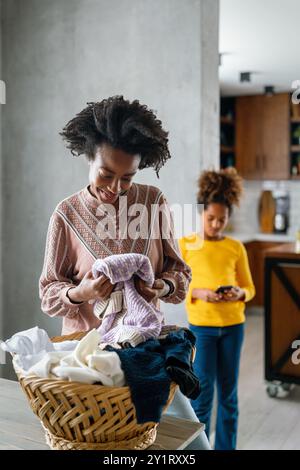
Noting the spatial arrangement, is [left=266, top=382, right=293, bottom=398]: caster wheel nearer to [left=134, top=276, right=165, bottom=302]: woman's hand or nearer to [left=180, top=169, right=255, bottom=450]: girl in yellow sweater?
[left=180, top=169, right=255, bottom=450]: girl in yellow sweater

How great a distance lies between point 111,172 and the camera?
3.42 feet

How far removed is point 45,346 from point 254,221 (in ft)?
14.0

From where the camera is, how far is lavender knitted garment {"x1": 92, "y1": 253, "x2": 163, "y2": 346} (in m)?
0.97

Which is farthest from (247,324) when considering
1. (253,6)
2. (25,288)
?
(25,288)

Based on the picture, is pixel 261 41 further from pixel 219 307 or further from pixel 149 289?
pixel 149 289

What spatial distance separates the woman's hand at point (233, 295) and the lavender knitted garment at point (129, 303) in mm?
919

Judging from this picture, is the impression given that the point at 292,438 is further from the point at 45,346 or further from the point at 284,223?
the point at 284,223

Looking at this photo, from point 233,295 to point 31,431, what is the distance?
1136mm

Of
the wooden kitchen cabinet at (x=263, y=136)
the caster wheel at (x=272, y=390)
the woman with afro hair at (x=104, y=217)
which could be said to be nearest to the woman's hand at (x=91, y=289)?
the woman with afro hair at (x=104, y=217)

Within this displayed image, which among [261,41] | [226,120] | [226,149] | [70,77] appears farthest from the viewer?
[226,149]

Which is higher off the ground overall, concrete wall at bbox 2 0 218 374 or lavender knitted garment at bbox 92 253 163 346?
concrete wall at bbox 2 0 218 374

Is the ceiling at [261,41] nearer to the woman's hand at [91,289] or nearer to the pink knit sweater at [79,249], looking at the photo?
the pink knit sweater at [79,249]

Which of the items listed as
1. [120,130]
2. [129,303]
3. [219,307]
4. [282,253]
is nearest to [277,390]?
[282,253]

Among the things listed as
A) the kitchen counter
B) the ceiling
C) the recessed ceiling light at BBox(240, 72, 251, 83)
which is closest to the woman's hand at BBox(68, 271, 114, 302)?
the ceiling
